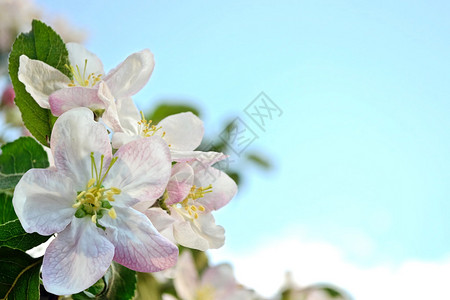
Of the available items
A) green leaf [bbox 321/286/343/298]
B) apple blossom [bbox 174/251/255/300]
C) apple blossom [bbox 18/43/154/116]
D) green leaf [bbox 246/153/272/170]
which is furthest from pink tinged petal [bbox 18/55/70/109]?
green leaf [bbox 246/153/272/170]

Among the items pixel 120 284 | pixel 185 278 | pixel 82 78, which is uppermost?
pixel 82 78

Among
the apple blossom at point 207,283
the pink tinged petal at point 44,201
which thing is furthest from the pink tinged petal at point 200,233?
the apple blossom at point 207,283

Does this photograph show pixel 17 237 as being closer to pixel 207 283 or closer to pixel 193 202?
pixel 193 202

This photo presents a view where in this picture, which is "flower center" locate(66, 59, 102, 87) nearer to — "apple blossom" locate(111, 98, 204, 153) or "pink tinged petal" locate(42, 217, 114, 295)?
"apple blossom" locate(111, 98, 204, 153)

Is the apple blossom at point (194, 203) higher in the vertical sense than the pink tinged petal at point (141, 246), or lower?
higher

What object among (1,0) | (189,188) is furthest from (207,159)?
(1,0)

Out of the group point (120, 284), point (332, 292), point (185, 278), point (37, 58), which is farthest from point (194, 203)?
point (332, 292)

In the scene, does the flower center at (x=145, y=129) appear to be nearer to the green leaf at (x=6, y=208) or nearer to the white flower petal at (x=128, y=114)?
the white flower petal at (x=128, y=114)
